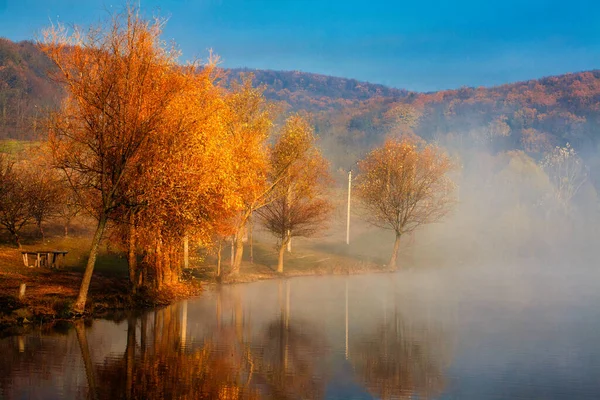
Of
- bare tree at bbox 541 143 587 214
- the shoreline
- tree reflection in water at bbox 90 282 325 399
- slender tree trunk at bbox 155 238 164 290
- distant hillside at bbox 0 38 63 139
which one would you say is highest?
distant hillside at bbox 0 38 63 139

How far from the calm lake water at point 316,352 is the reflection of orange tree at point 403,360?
2.6 inches

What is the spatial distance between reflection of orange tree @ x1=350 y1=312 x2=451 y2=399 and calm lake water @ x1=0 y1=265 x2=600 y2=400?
66 millimetres

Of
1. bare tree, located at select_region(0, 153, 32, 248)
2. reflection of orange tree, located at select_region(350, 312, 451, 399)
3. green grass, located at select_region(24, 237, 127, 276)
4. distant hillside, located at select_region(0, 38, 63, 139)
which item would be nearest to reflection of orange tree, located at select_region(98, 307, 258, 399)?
reflection of orange tree, located at select_region(350, 312, 451, 399)

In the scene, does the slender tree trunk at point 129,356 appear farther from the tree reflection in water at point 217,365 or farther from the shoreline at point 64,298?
the shoreline at point 64,298

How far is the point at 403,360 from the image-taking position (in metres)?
28.3

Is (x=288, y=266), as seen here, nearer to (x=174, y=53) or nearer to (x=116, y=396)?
(x=174, y=53)

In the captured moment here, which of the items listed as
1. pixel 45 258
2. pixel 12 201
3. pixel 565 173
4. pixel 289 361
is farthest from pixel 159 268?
pixel 565 173

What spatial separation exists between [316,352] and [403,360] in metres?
3.64

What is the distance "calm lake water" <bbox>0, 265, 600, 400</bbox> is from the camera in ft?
71.5

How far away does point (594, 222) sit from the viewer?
458 feet

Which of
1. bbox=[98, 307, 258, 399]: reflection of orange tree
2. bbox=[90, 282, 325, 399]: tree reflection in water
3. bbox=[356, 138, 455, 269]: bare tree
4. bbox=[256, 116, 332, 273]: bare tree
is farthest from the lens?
bbox=[356, 138, 455, 269]: bare tree

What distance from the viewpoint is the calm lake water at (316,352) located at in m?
21.8

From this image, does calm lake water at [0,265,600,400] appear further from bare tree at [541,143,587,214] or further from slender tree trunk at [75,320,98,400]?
bare tree at [541,143,587,214]

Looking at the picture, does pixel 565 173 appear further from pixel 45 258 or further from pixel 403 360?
pixel 403 360
